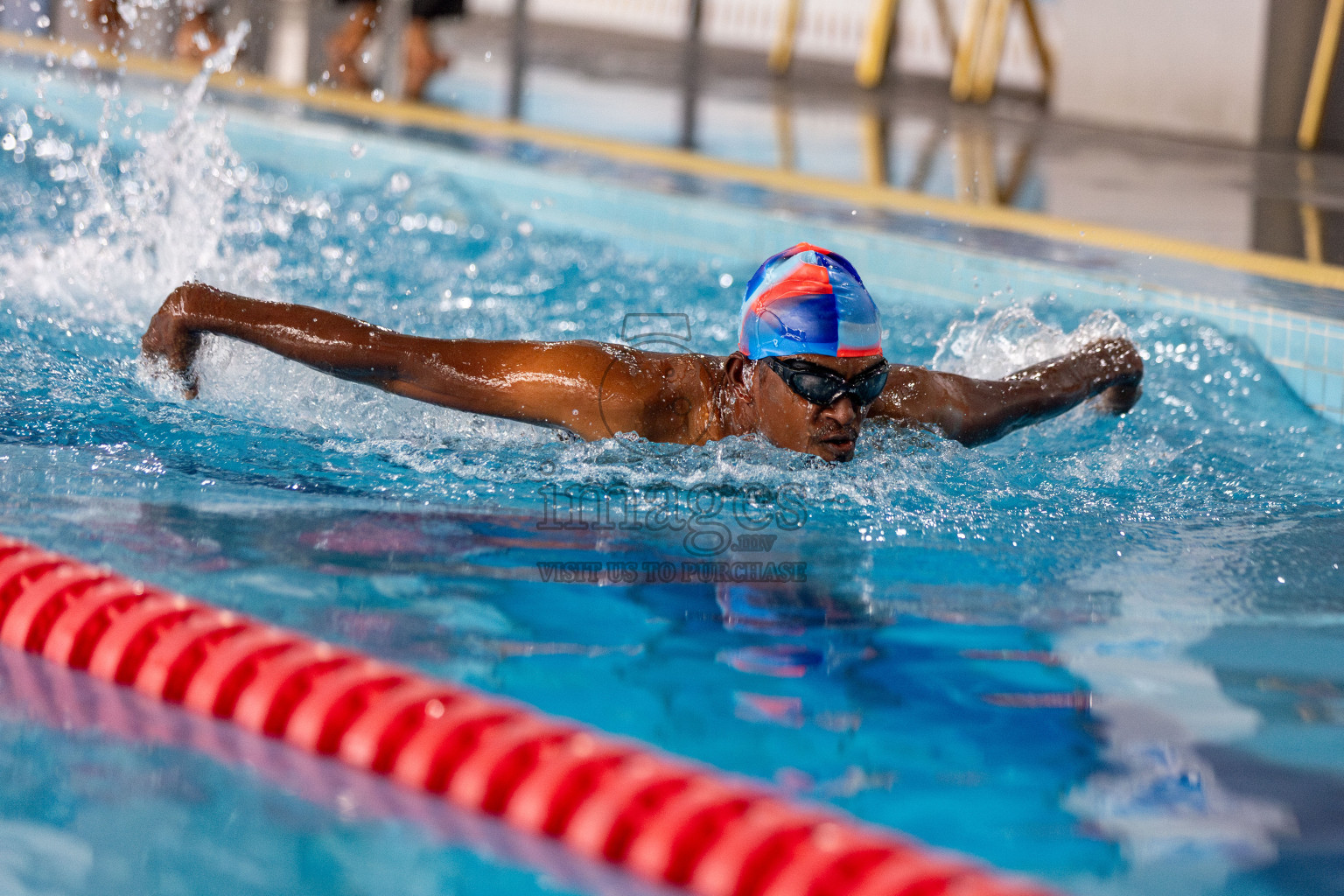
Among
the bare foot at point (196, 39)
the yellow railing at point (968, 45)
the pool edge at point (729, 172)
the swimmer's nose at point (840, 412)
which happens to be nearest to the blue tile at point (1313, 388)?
the pool edge at point (729, 172)

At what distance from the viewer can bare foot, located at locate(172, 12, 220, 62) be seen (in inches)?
384

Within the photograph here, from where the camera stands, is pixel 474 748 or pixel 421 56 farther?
pixel 421 56

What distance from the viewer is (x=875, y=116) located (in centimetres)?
1043

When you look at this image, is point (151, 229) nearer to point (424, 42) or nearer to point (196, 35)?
point (424, 42)

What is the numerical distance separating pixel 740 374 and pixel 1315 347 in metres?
2.45

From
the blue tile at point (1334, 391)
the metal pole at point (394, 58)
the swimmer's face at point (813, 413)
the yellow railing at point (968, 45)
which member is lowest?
the swimmer's face at point (813, 413)

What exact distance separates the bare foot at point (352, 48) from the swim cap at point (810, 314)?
649 cm

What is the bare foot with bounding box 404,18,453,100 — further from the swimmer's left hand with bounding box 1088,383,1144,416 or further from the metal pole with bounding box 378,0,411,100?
the swimmer's left hand with bounding box 1088,383,1144,416

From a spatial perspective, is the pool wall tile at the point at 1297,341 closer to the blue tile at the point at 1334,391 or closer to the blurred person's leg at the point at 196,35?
the blue tile at the point at 1334,391

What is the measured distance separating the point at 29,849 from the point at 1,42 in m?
8.91

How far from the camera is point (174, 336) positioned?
3.27m

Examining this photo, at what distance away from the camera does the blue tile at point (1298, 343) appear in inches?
189

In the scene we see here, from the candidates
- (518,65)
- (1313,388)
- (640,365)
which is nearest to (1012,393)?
(640,365)

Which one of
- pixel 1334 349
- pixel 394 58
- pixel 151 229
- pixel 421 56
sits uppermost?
pixel 421 56
